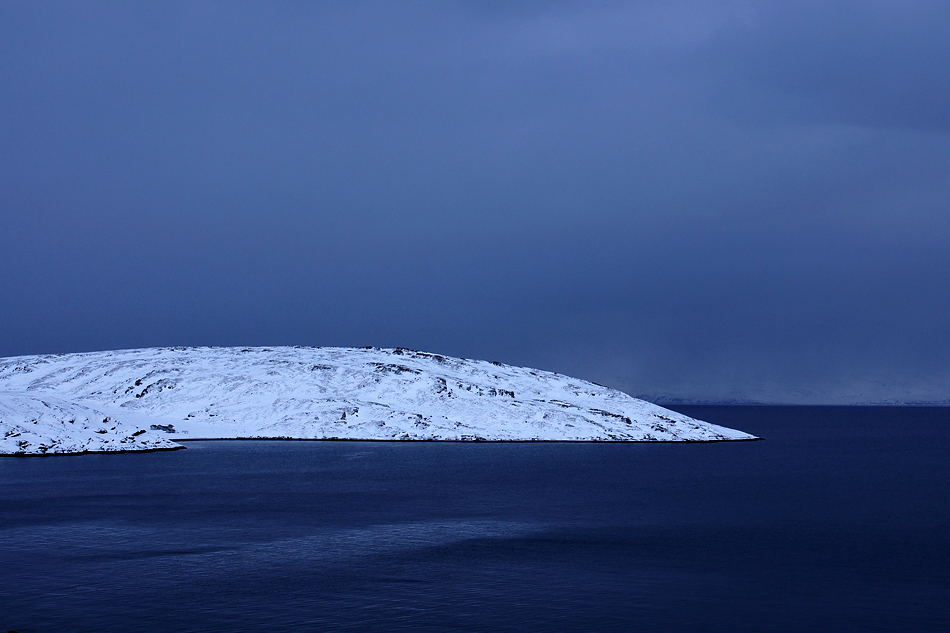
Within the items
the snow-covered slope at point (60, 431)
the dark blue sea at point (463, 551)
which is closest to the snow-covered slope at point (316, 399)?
the snow-covered slope at point (60, 431)

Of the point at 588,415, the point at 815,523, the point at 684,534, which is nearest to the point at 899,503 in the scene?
the point at 815,523

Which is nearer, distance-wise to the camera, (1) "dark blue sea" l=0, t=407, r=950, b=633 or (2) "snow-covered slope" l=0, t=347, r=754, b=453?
(1) "dark blue sea" l=0, t=407, r=950, b=633

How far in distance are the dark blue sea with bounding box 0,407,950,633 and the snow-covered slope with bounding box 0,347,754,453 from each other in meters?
41.9

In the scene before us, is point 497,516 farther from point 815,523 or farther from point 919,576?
point 919,576

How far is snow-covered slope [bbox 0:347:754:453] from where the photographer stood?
11325cm

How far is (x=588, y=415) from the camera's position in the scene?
12744 centimetres

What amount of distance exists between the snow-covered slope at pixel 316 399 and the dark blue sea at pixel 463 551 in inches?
1650

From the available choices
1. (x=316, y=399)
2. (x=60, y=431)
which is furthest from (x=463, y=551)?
(x=316, y=399)

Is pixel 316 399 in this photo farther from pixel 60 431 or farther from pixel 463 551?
pixel 463 551

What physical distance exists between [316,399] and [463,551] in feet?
301

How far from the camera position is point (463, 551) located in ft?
112

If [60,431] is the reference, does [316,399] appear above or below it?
above

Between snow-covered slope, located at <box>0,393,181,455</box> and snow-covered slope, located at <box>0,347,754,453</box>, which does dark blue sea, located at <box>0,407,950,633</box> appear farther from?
snow-covered slope, located at <box>0,347,754,453</box>

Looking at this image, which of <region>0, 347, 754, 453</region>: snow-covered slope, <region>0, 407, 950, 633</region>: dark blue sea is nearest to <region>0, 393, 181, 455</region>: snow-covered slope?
<region>0, 347, 754, 453</region>: snow-covered slope
